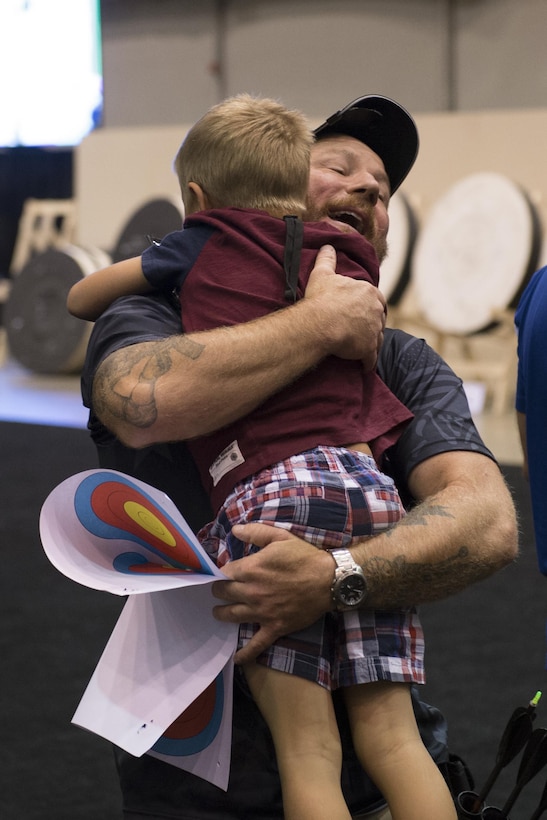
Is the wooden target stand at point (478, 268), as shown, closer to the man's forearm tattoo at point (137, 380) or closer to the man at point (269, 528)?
the man at point (269, 528)

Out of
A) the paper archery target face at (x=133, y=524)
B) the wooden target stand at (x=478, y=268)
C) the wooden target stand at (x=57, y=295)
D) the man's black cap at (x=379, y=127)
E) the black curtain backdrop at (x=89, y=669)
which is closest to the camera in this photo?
the paper archery target face at (x=133, y=524)

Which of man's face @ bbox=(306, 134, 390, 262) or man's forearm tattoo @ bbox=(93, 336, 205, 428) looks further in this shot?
man's face @ bbox=(306, 134, 390, 262)

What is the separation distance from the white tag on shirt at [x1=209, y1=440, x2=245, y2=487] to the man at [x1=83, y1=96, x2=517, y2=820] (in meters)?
0.05

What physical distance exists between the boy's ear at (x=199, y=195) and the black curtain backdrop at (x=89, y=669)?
1.53m

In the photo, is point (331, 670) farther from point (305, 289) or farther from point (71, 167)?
point (71, 167)

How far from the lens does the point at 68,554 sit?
1.22 metres

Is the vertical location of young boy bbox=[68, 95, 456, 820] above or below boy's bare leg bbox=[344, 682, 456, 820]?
above

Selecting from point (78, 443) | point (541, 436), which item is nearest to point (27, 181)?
point (78, 443)

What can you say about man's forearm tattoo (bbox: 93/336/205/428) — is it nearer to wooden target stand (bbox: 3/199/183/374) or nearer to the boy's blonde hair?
the boy's blonde hair

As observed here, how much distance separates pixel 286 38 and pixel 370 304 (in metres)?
8.02

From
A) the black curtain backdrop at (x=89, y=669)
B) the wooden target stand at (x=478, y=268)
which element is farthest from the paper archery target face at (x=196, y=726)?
the wooden target stand at (x=478, y=268)

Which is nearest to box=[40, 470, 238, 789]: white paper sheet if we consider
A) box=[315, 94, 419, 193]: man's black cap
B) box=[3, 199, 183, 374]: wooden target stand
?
box=[315, 94, 419, 193]: man's black cap

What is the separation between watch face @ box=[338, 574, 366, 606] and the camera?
120 centimetres

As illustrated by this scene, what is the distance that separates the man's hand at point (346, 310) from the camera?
1.29m
